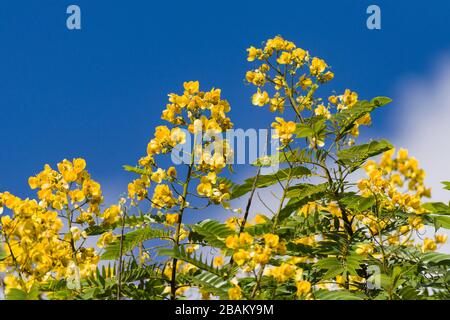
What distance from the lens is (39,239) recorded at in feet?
9.06

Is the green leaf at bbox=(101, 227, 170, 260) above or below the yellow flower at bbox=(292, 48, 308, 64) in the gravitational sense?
below

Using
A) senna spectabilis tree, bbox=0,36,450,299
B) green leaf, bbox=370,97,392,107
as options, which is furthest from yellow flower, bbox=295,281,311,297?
green leaf, bbox=370,97,392,107

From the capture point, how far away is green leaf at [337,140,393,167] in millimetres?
3646

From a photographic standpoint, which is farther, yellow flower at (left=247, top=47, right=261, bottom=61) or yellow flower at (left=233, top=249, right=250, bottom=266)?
yellow flower at (left=247, top=47, right=261, bottom=61)

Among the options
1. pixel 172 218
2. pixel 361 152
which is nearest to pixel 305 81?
pixel 361 152

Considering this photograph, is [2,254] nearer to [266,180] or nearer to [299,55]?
[266,180]

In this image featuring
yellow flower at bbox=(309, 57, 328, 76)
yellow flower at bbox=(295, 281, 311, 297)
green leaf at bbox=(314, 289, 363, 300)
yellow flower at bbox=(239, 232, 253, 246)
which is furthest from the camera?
yellow flower at bbox=(309, 57, 328, 76)

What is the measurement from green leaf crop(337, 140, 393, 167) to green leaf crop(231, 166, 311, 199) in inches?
9.0

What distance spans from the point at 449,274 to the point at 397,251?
0.34 m

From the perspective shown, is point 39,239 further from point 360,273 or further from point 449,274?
point 449,274

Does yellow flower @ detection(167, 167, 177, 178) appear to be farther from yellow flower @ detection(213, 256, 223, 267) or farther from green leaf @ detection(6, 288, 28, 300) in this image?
green leaf @ detection(6, 288, 28, 300)

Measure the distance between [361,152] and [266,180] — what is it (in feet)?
1.88

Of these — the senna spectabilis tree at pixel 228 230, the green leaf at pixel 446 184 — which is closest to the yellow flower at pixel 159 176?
the senna spectabilis tree at pixel 228 230
